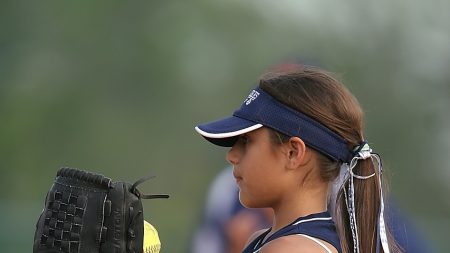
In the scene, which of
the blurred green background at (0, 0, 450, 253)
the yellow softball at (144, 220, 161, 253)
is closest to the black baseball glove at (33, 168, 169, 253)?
the yellow softball at (144, 220, 161, 253)

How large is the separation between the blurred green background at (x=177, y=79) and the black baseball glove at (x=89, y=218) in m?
2.62

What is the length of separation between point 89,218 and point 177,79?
9.79ft

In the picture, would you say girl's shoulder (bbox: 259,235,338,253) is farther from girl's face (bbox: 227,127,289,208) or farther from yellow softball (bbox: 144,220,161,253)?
yellow softball (bbox: 144,220,161,253)

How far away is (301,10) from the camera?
178 inches

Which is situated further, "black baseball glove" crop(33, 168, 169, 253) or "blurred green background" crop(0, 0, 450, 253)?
"blurred green background" crop(0, 0, 450, 253)

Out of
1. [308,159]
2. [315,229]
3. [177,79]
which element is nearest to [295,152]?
[308,159]

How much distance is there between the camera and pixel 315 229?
5.33 feet

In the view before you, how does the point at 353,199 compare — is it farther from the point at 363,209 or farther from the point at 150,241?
the point at 150,241

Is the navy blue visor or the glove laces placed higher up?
the navy blue visor

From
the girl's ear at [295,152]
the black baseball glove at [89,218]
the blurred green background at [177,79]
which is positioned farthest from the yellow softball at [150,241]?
the blurred green background at [177,79]

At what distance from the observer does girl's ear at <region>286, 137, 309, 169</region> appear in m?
1.65

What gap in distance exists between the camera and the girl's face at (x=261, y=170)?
1.67 meters

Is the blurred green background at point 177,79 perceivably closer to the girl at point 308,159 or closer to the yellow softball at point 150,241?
the yellow softball at point 150,241

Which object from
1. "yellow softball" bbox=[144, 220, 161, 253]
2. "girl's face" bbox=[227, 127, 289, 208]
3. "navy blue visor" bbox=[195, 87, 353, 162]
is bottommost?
"yellow softball" bbox=[144, 220, 161, 253]
